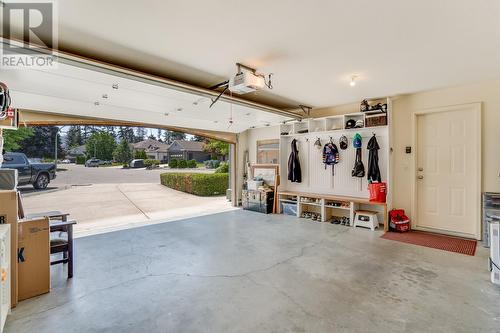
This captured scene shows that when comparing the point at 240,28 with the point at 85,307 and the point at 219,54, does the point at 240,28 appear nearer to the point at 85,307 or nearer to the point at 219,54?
the point at 219,54

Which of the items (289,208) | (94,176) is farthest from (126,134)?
(289,208)

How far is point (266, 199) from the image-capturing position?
21.6ft

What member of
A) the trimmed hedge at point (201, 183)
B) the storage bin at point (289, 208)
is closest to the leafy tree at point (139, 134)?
the trimmed hedge at point (201, 183)

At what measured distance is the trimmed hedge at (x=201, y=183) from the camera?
391 inches

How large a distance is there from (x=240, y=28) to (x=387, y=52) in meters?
1.92

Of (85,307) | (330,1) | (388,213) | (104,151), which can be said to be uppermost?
(330,1)

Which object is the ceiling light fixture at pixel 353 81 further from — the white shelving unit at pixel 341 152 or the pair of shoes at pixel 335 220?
the pair of shoes at pixel 335 220

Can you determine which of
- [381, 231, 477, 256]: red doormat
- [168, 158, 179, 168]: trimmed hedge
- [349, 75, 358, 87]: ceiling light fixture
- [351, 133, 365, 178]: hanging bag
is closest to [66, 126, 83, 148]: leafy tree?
[168, 158, 179, 168]: trimmed hedge

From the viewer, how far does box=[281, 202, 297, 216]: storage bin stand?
6.23 meters

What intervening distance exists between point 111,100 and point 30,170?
12.0 ft

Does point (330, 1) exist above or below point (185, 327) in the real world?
above

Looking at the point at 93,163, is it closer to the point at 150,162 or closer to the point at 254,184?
the point at 150,162

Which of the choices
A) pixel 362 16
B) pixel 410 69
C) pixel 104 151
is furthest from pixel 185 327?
pixel 104 151

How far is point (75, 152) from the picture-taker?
684 cm
